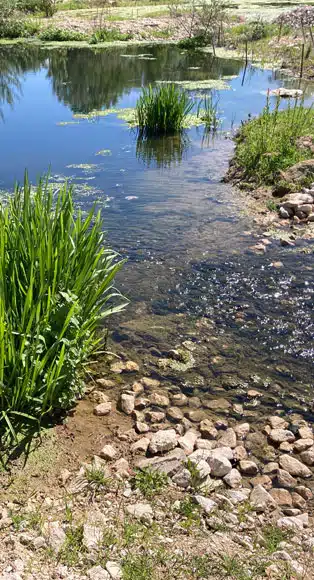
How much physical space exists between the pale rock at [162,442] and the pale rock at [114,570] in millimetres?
1064

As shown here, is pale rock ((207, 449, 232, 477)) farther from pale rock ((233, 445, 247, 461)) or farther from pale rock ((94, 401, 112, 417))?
pale rock ((94, 401, 112, 417))

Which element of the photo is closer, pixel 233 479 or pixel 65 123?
pixel 233 479

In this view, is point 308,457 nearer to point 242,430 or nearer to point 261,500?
point 242,430

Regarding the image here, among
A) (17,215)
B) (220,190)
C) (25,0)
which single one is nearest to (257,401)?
(17,215)

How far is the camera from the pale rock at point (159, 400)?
172 inches

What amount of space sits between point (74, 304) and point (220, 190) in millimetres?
6220

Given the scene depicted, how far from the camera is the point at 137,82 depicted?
18.7 metres

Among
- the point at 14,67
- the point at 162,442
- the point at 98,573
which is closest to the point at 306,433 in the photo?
the point at 162,442

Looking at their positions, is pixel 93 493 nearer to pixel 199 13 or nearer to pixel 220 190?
pixel 220 190

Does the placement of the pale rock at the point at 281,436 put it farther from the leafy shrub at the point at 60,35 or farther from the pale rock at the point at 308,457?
the leafy shrub at the point at 60,35

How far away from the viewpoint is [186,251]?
23.3 feet

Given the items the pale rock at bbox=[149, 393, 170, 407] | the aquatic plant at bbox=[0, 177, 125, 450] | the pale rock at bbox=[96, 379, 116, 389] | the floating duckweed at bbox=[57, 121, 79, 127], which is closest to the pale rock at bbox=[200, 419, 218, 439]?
the pale rock at bbox=[149, 393, 170, 407]

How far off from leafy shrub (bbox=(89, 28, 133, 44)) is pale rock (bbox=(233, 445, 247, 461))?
2776 centimetres

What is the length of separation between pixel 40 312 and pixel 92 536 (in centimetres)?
166
